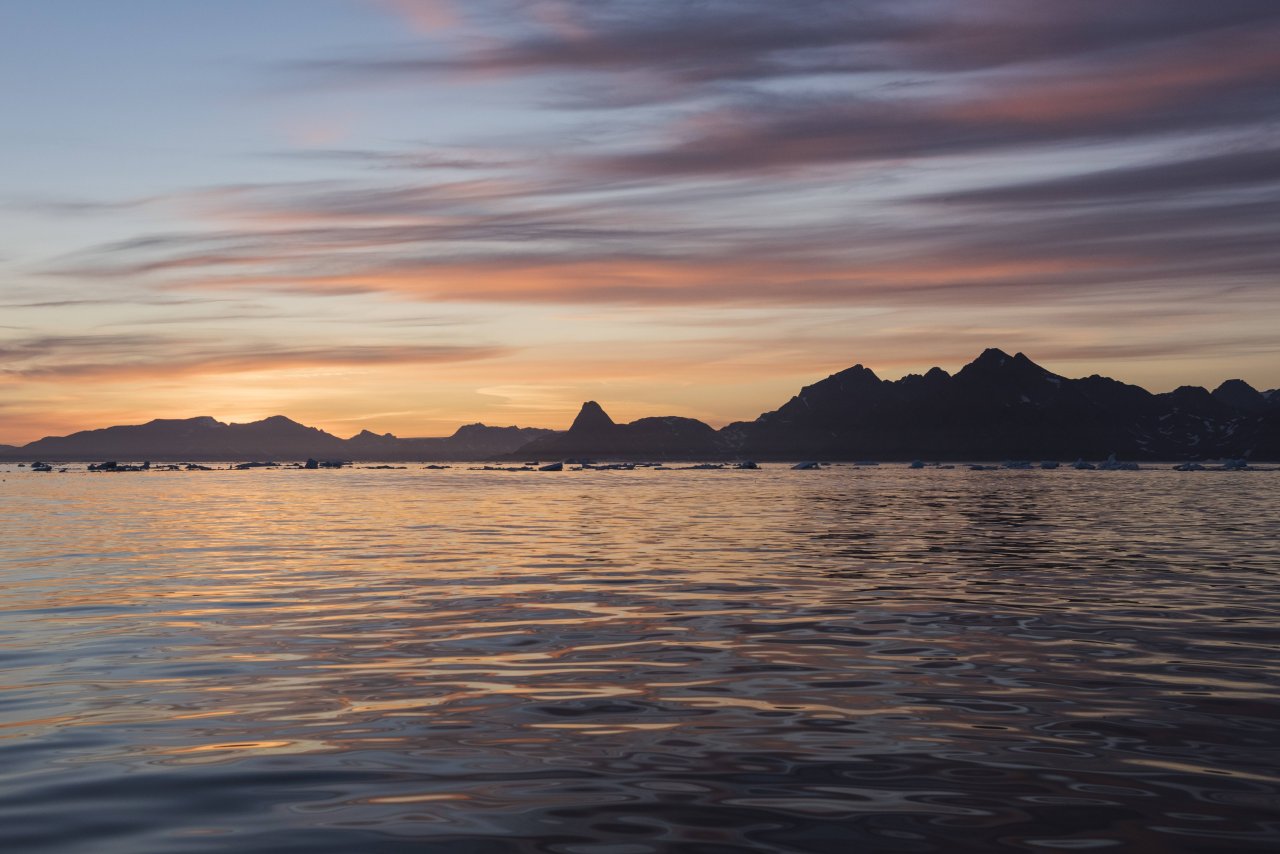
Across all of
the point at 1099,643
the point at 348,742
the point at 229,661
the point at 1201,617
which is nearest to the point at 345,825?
the point at 348,742

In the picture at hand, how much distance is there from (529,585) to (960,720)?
53.6 feet

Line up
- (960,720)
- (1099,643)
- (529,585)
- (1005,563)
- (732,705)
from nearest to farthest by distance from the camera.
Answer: (960,720)
(732,705)
(1099,643)
(529,585)
(1005,563)

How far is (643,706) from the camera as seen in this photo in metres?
13.8

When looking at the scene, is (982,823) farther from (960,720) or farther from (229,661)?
(229,661)

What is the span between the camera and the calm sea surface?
9.27m

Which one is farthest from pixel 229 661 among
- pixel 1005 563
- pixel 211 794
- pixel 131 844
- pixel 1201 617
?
pixel 1005 563

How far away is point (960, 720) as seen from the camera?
1295 cm

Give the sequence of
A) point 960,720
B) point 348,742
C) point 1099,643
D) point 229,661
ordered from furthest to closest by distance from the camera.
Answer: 1. point 1099,643
2. point 229,661
3. point 960,720
4. point 348,742

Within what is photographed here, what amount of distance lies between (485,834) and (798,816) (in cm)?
270

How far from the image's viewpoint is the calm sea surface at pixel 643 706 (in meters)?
9.27

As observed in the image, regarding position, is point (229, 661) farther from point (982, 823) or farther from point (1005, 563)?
point (1005, 563)

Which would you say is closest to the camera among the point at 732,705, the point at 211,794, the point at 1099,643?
the point at 211,794

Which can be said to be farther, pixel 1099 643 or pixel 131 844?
pixel 1099 643

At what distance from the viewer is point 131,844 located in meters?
8.87
